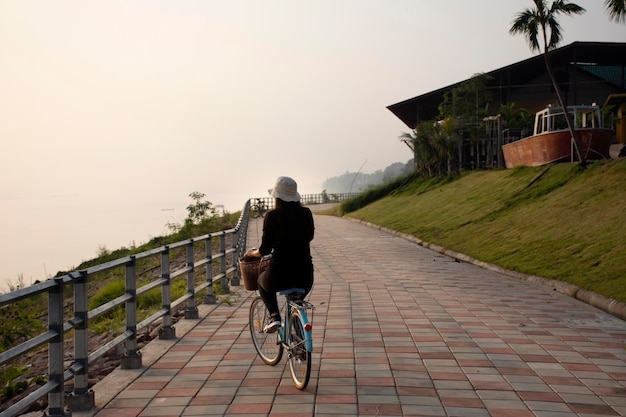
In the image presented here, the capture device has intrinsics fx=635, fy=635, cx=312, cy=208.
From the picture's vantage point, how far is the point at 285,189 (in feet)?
17.9

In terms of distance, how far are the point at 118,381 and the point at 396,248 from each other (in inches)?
601

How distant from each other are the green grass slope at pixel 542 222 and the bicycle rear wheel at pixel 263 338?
19.3 ft

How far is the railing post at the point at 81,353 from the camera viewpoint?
493 cm

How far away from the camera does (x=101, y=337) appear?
11.0 metres

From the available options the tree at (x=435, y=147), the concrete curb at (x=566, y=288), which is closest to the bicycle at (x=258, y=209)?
the tree at (x=435, y=147)

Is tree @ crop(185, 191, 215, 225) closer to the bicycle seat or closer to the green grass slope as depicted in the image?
the green grass slope

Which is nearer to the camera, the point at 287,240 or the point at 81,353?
the point at 81,353

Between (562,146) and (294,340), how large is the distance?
74.0ft

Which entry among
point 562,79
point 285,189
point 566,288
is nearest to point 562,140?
point 566,288

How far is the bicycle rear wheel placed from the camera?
6137 millimetres

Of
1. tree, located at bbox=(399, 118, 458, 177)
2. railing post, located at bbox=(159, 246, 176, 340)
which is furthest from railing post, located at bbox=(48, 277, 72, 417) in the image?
tree, located at bbox=(399, 118, 458, 177)

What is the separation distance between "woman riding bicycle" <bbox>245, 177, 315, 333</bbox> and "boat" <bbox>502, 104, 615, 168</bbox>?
2136cm

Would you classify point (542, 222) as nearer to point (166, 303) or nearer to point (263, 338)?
point (166, 303)

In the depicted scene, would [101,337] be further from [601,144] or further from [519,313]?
[601,144]
